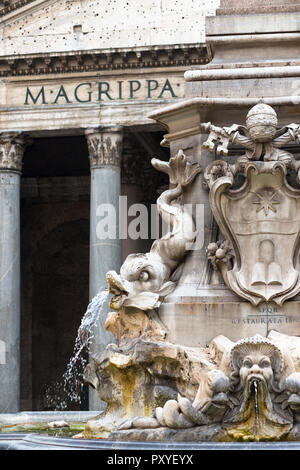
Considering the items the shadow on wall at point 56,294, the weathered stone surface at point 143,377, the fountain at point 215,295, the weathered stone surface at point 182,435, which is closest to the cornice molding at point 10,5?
the shadow on wall at point 56,294

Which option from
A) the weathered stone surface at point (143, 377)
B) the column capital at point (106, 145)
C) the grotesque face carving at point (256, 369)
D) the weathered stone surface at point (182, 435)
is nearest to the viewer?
the weathered stone surface at point (182, 435)

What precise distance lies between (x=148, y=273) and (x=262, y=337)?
1166mm

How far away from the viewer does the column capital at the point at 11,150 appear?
31.8 metres

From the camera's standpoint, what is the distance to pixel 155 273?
34.8 ft

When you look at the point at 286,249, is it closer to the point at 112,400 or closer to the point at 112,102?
the point at 112,400

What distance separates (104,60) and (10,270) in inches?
206

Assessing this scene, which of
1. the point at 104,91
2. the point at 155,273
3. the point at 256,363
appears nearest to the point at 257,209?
the point at 155,273

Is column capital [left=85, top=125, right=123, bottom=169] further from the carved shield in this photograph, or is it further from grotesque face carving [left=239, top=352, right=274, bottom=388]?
grotesque face carving [left=239, top=352, right=274, bottom=388]

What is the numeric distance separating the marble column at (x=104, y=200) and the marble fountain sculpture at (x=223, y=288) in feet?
63.0

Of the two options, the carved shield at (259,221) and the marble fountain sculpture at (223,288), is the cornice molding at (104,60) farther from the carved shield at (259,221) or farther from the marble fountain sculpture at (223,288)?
the carved shield at (259,221)

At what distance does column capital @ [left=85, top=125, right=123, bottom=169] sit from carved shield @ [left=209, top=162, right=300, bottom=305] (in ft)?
67.8

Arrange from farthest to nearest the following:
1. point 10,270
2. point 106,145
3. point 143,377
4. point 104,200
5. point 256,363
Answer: point 10,270
point 106,145
point 104,200
point 143,377
point 256,363

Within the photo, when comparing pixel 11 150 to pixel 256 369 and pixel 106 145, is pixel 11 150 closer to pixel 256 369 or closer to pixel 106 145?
pixel 106 145

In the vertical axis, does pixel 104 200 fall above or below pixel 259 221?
above
